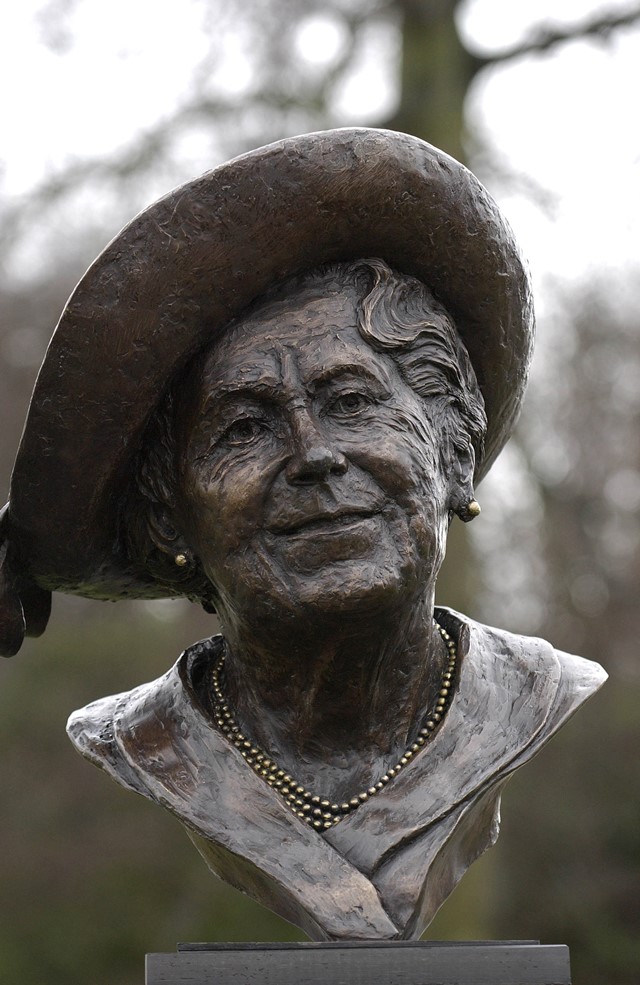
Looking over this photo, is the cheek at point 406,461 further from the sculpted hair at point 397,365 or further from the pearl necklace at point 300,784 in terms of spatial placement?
the pearl necklace at point 300,784

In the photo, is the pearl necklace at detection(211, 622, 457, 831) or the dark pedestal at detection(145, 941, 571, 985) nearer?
Answer: the dark pedestal at detection(145, 941, 571, 985)

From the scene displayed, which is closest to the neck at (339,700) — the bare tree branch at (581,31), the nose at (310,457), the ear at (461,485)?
the ear at (461,485)

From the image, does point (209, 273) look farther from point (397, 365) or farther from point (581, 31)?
point (581, 31)

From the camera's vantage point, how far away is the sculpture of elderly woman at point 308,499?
3238 millimetres

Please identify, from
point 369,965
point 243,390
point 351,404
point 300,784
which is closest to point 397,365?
point 351,404

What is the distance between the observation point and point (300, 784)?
3.51 m

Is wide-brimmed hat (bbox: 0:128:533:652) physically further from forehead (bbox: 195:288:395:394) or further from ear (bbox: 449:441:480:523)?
ear (bbox: 449:441:480:523)

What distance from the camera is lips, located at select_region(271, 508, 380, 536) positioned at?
10.5 feet

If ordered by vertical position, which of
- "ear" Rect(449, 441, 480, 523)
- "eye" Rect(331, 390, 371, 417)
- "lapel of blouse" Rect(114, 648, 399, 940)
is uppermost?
"eye" Rect(331, 390, 371, 417)

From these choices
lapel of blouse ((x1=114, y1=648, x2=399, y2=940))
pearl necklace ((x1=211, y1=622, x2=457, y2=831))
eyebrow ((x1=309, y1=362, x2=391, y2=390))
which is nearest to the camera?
lapel of blouse ((x1=114, y1=648, x2=399, y2=940))

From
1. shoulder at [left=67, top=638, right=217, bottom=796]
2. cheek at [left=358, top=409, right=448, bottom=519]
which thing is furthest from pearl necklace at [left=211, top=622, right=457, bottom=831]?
cheek at [left=358, top=409, right=448, bottom=519]

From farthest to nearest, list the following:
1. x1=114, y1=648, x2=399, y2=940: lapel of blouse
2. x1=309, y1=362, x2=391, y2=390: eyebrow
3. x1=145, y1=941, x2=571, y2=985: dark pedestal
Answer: x1=309, y1=362, x2=391, y2=390: eyebrow → x1=114, y1=648, x2=399, y2=940: lapel of blouse → x1=145, y1=941, x2=571, y2=985: dark pedestal

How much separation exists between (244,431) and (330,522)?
0.33 m

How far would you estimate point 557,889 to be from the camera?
9812mm
